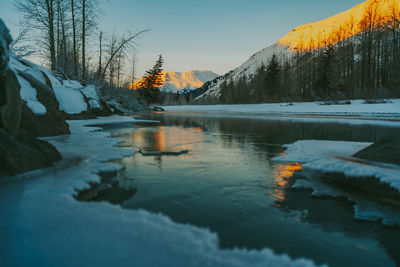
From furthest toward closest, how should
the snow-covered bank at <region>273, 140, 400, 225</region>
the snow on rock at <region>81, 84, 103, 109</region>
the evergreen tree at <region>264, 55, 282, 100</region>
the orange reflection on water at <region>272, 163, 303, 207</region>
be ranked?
the evergreen tree at <region>264, 55, 282, 100</region>
the snow on rock at <region>81, 84, 103, 109</region>
the orange reflection on water at <region>272, 163, 303, 207</region>
the snow-covered bank at <region>273, 140, 400, 225</region>

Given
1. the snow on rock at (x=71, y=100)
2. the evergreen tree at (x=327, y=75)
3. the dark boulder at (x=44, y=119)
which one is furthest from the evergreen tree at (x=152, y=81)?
the dark boulder at (x=44, y=119)

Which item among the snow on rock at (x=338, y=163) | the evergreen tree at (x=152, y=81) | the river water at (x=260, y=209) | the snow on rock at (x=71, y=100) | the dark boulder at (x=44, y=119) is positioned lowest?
the river water at (x=260, y=209)

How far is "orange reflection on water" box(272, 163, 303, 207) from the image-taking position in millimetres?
3197

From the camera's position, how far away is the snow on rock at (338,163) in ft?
11.4

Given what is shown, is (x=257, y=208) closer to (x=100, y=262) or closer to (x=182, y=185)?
(x=182, y=185)

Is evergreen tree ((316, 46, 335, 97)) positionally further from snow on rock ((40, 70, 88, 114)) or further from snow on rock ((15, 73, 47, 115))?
snow on rock ((15, 73, 47, 115))

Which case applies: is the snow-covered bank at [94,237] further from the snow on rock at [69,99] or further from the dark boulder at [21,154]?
the snow on rock at [69,99]

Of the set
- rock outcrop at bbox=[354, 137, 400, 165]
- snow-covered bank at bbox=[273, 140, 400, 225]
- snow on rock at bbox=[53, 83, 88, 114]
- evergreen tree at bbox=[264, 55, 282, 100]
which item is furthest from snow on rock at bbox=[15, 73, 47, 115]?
evergreen tree at bbox=[264, 55, 282, 100]

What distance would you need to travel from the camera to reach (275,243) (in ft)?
6.84

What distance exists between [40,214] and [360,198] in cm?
372

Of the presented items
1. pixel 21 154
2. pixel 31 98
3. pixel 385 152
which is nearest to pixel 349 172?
pixel 385 152

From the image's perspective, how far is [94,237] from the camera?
6.51 feet

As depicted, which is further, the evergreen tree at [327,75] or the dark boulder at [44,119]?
the evergreen tree at [327,75]

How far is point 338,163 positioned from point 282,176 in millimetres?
1159
